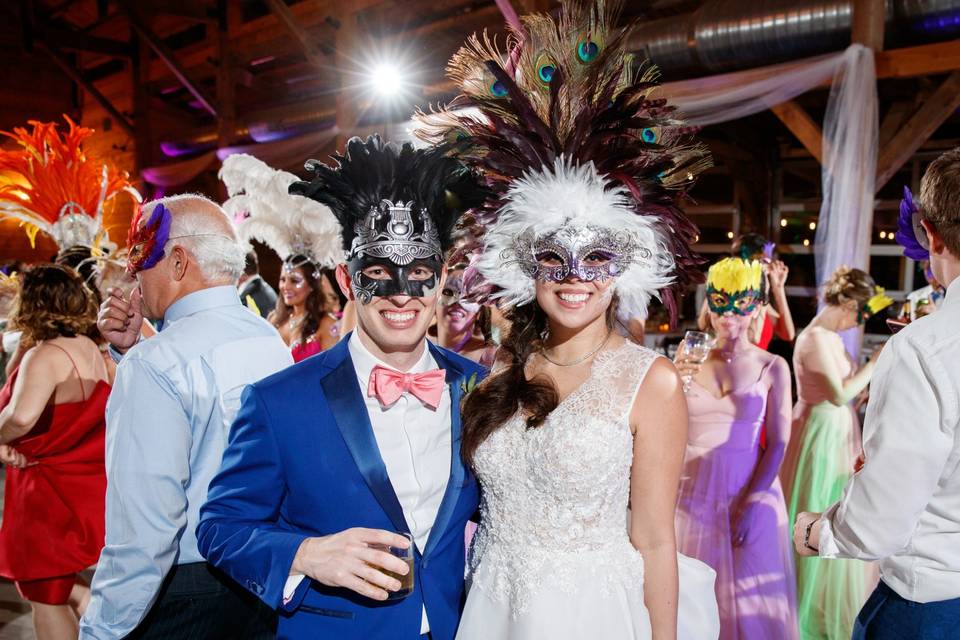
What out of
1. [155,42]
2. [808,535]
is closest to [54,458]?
[808,535]

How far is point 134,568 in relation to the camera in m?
1.59

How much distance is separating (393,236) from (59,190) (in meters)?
3.04

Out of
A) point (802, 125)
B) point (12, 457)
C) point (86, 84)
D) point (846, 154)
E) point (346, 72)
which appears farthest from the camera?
point (86, 84)

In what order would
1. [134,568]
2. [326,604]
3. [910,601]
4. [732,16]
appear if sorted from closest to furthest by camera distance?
[326,604]
[910,601]
[134,568]
[732,16]

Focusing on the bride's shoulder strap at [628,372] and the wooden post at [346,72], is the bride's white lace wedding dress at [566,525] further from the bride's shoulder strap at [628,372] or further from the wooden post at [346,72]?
the wooden post at [346,72]

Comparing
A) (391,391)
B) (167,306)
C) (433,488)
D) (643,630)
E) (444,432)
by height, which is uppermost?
(167,306)

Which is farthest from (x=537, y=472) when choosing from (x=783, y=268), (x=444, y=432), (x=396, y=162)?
(x=783, y=268)

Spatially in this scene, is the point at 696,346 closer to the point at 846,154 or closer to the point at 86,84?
the point at 846,154

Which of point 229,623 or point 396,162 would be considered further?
point 229,623

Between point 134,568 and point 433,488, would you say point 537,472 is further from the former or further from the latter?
point 134,568

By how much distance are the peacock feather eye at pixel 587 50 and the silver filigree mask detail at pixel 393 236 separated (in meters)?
0.54

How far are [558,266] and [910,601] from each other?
106 centimetres

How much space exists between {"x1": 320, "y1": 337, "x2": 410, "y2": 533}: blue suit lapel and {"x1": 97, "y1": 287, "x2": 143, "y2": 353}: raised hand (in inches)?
51.5

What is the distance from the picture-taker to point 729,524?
9.62 feet
